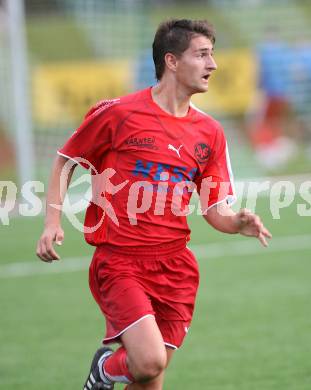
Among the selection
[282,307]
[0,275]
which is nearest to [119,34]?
[0,275]

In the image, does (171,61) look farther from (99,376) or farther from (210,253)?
(210,253)

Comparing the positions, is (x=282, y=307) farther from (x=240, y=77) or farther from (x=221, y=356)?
(x=240, y=77)

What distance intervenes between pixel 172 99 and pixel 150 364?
1.43 m

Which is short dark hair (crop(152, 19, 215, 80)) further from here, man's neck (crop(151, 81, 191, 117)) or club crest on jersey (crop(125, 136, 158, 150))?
club crest on jersey (crop(125, 136, 158, 150))

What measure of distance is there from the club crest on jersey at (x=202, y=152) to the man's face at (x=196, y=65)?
28 centimetres

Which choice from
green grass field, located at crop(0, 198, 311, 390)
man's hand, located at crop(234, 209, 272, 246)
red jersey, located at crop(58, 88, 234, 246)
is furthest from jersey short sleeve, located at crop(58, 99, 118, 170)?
green grass field, located at crop(0, 198, 311, 390)

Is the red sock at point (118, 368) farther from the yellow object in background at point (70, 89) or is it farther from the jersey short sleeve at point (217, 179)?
the yellow object in background at point (70, 89)

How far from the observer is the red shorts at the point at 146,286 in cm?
492

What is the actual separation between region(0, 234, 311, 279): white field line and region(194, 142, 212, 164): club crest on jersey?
4.82 metres

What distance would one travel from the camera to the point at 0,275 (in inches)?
385

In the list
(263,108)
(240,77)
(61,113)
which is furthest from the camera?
(263,108)

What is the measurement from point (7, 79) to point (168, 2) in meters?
9.92

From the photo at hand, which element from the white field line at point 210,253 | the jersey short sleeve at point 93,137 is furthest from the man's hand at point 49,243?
the white field line at point 210,253

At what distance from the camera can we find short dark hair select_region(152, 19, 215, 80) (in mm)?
5242
